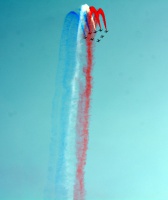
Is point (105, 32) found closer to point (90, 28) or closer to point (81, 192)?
point (90, 28)

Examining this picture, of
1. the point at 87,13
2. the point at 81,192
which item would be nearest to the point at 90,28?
the point at 87,13

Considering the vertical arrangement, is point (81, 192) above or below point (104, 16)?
below

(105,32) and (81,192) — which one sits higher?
(105,32)

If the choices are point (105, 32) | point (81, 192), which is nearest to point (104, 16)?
point (105, 32)

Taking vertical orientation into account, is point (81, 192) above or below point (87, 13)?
below

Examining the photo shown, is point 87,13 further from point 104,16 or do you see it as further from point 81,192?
point 81,192

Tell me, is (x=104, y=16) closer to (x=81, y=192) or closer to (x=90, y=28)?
(x=90, y=28)
